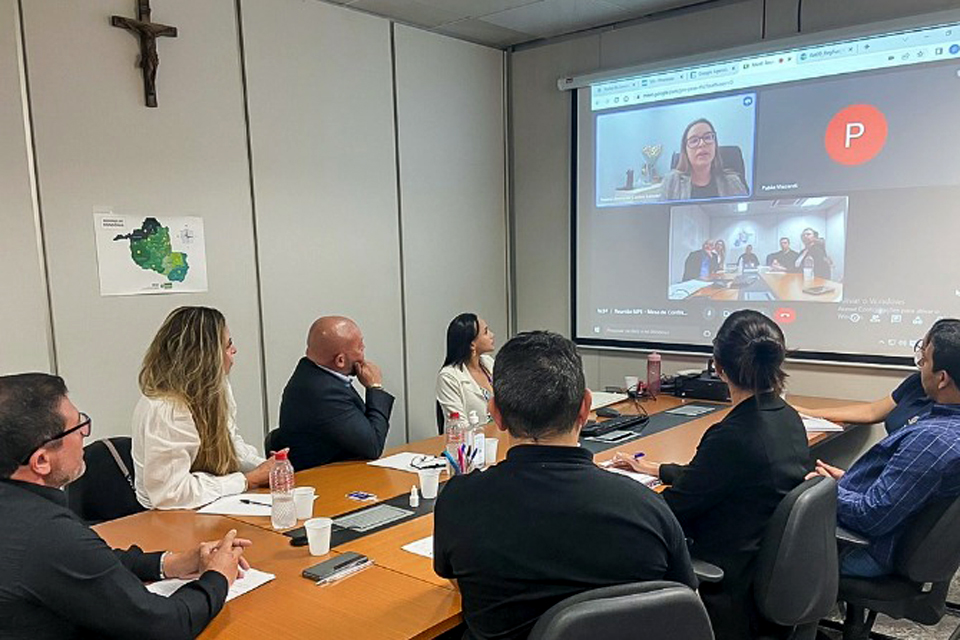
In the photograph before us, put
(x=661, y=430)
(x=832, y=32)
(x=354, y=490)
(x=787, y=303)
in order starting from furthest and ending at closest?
(x=787, y=303) → (x=832, y=32) → (x=661, y=430) → (x=354, y=490)

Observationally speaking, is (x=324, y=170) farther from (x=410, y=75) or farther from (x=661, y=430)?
(x=661, y=430)

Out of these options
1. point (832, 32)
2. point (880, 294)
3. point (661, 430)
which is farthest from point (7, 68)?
point (880, 294)

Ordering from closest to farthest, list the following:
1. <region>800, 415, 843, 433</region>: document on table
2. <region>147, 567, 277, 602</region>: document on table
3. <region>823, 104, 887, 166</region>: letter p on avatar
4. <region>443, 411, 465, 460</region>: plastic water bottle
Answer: <region>147, 567, 277, 602</region>: document on table, <region>443, 411, 465, 460</region>: plastic water bottle, <region>800, 415, 843, 433</region>: document on table, <region>823, 104, 887, 166</region>: letter p on avatar

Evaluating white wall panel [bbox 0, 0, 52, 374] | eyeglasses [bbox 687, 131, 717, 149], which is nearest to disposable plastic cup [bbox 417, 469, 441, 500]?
white wall panel [bbox 0, 0, 52, 374]

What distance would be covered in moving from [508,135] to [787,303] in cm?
227

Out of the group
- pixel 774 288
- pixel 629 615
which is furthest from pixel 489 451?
pixel 774 288

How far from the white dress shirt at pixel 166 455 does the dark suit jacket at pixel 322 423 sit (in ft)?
1.83

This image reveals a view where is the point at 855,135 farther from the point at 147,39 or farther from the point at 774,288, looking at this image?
the point at 147,39

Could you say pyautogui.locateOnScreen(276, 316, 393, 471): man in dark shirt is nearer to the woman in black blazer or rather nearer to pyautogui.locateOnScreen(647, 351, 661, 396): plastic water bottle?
the woman in black blazer

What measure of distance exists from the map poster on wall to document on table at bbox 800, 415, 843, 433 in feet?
9.75

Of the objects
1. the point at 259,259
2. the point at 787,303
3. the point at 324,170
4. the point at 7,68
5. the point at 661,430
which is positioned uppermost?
the point at 7,68

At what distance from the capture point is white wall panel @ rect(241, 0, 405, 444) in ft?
12.6

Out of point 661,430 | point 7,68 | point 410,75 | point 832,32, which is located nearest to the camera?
point 7,68

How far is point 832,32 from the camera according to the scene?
3.74 m
